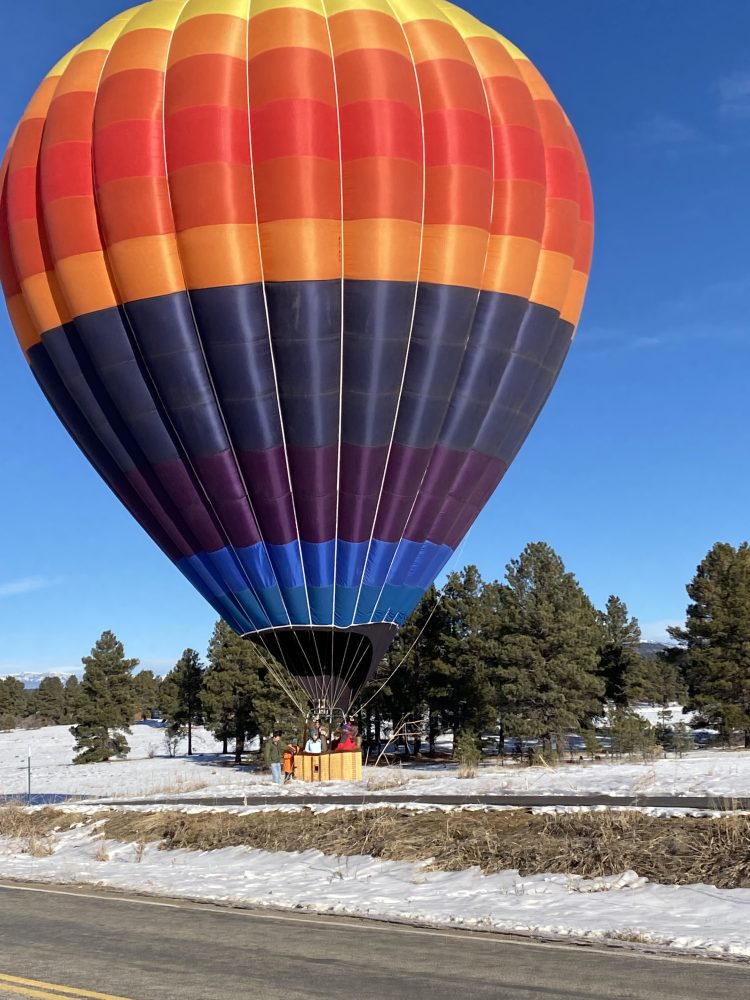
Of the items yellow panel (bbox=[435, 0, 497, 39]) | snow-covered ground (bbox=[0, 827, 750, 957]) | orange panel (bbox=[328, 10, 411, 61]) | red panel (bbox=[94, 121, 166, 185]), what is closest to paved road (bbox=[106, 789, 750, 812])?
snow-covered ground (bbox=[0, 827, 750, 957])

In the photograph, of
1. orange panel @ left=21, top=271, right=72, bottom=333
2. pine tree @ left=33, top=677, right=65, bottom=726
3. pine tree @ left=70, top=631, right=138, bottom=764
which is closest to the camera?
orange panel @ left=21, top=271, right=72, bottom=333

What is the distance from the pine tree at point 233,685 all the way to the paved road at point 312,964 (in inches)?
2118

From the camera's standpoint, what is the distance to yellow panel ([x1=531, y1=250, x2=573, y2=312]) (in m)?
25.8

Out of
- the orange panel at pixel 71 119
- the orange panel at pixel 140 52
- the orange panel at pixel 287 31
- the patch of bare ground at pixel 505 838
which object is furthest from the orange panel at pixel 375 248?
the patch of bare ground at pixel 505 838

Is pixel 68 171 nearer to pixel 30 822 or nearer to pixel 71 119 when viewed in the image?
pixel 71 119

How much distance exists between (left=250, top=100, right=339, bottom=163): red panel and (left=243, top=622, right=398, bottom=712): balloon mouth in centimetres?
1105

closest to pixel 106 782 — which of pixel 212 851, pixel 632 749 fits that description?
pixel 632 749

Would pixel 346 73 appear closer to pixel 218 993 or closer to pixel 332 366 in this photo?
pixel 332 366

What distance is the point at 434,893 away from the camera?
12734 mm

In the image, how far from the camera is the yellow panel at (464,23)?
26.0 meters

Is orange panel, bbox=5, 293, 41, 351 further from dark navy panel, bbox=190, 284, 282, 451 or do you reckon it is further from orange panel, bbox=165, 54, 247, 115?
orange panel, bbox=165, 54, 247, 115

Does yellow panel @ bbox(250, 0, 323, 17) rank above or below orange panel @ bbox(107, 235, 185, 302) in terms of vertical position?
above

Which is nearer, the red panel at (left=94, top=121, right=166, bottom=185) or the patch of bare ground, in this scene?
the patch of bare ground

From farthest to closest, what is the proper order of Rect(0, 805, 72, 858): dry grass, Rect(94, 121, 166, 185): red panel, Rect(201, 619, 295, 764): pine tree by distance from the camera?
1. Rect(201, 619, 295, 764): pine tree
2. Rect(94, 121, 166, 185): red panel
3. Rect(0, 805, 72, 858): dry grass
